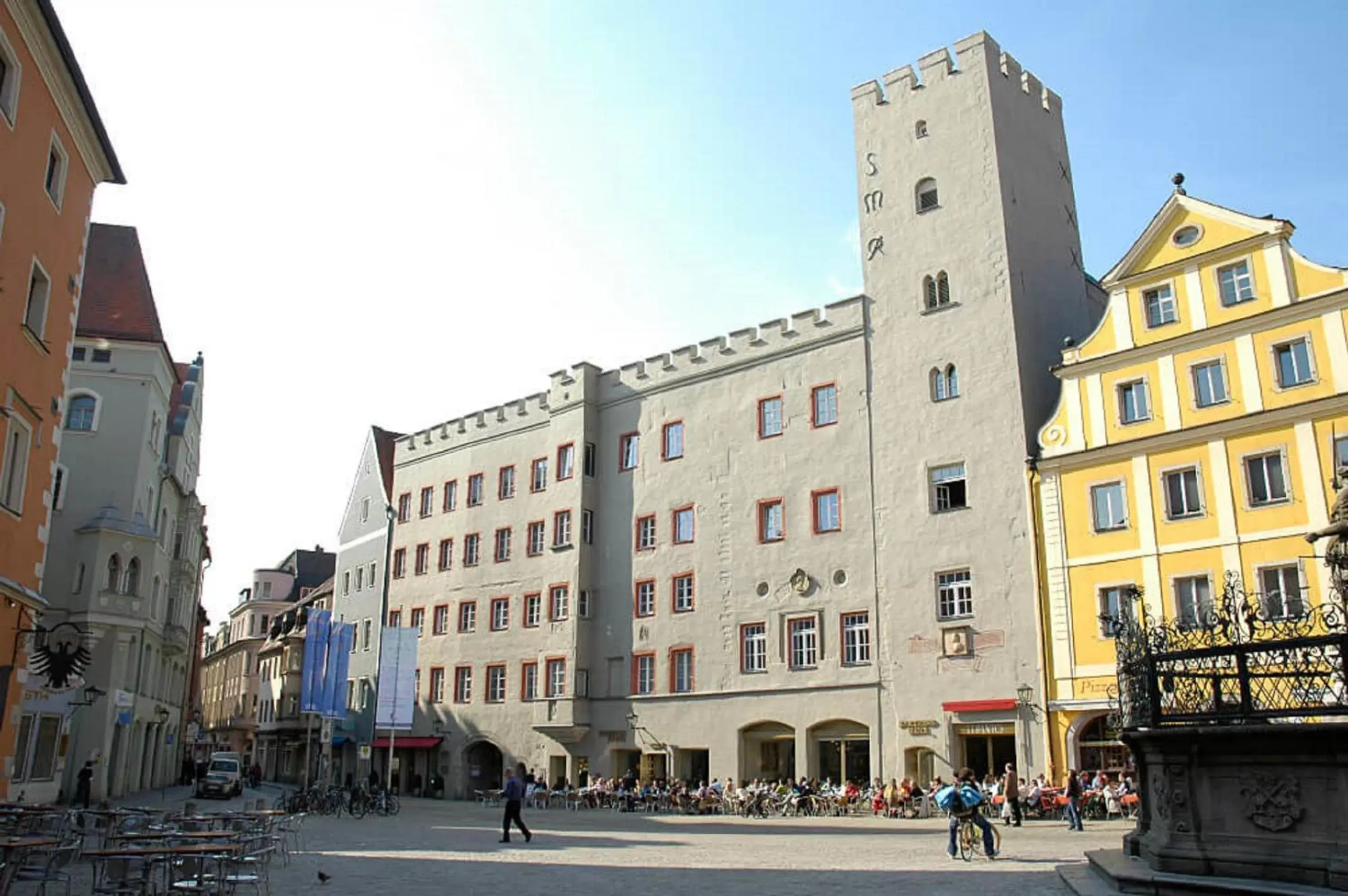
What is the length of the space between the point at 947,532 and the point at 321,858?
2063 centimetres

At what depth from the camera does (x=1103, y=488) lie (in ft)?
99.1

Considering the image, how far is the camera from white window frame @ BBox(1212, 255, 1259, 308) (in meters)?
28.4

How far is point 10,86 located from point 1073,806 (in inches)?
961

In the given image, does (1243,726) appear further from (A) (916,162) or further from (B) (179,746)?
(B) (179,746)

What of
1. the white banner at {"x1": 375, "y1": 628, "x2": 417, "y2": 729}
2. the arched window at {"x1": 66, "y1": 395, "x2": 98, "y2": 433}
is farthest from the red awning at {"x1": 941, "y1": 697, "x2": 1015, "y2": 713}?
the arched window at {"x1": 66, "y1": 395, "x2": 98, "y2": 433}

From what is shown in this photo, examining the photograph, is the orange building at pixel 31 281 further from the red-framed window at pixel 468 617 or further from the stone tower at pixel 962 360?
the red-framed window at pixel 468 617

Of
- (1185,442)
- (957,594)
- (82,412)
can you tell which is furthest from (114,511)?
(1185,442)

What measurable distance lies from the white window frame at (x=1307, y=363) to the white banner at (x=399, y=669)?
31014 mm

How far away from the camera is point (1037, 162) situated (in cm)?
3759

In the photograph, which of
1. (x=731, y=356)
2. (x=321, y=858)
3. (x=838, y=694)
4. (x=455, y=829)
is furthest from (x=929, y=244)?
(x=321, y=858)

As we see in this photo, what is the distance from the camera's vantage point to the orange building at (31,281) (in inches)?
714

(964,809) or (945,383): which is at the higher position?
(945,383)

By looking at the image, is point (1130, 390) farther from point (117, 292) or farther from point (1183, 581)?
point (117, 292)

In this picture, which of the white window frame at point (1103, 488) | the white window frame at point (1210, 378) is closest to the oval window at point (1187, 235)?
the white window frame at point (1210, 378)
